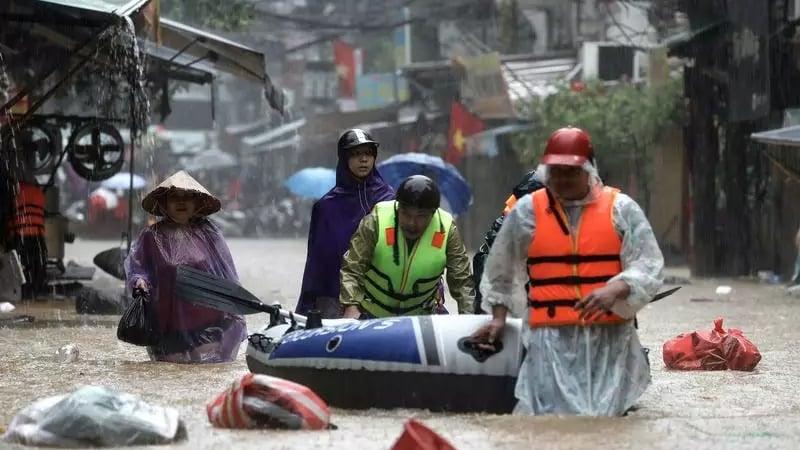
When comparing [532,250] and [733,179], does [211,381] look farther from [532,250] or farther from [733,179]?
[733,179]

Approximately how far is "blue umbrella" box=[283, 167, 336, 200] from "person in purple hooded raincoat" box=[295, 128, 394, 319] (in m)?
19.8

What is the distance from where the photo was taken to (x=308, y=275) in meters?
9.12

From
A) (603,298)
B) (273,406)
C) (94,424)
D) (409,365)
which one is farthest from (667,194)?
(94,424)

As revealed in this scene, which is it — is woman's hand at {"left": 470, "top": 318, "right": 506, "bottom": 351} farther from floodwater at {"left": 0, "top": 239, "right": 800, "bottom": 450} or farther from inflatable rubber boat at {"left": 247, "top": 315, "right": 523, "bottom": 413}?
floodwater at {"left": 0, "top": 239, "right": 800, "bottom": 450}


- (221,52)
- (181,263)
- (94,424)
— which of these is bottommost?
(94,424)

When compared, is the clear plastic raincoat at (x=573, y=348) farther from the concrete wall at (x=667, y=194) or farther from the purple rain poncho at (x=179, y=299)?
the concrete wall at (x=667, y=194)

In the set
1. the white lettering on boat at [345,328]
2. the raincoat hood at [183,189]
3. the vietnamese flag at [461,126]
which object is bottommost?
the white lettering on boat at [345,328]

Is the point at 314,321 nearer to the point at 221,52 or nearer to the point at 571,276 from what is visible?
the point at 571,276

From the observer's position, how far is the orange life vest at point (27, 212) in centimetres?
1573

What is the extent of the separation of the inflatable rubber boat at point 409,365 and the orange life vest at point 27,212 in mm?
9007

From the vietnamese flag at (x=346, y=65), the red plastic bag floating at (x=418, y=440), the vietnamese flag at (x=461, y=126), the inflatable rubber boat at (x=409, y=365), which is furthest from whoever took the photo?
A: the vietnamese flag at (x=346, y=65)

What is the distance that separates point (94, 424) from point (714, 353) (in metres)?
4.68

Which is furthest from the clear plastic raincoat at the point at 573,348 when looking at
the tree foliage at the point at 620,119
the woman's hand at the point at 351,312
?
the tree foliage at the point at 620,119

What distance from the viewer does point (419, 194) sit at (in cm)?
771
